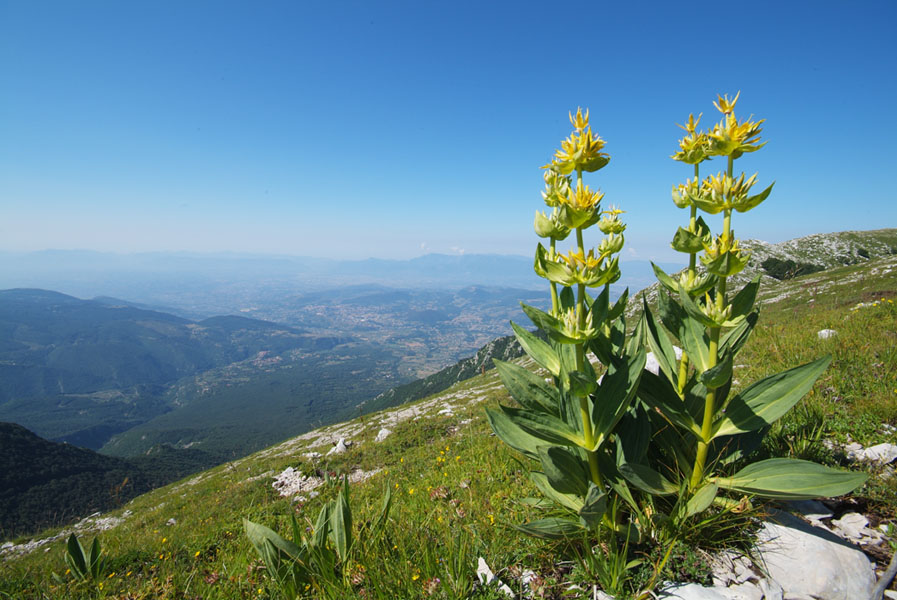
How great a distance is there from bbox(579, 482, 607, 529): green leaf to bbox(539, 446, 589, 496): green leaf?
253mm

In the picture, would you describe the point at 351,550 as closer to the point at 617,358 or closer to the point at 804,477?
the point at 617,358

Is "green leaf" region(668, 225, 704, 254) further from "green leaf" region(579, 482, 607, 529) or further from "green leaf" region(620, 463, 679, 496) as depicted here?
"green leaf" region(579, 482, 607, 529)

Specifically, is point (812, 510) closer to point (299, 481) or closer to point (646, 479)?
point (646, 479)

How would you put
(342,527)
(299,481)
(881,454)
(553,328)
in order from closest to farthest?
(553,328), (342,527), (881,454), (299,481)

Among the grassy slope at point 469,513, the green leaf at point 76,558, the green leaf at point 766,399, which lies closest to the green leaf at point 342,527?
the grassy slope at point 469,513

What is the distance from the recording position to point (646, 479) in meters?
2.36

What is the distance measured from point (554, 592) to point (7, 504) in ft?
361

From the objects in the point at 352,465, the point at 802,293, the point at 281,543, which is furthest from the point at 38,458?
the point at 802,293

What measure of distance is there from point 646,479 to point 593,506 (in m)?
0.57

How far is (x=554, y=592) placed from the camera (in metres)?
2.37

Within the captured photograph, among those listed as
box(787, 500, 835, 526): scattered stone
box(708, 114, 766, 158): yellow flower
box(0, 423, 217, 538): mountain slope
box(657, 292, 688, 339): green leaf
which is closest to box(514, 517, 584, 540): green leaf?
box(657, 292, 688, 339): green leaf

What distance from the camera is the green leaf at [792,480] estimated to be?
203 cm

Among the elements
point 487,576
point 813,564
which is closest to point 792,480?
point 813,564

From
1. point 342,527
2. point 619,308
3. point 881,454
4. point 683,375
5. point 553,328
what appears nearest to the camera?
point 553,328
